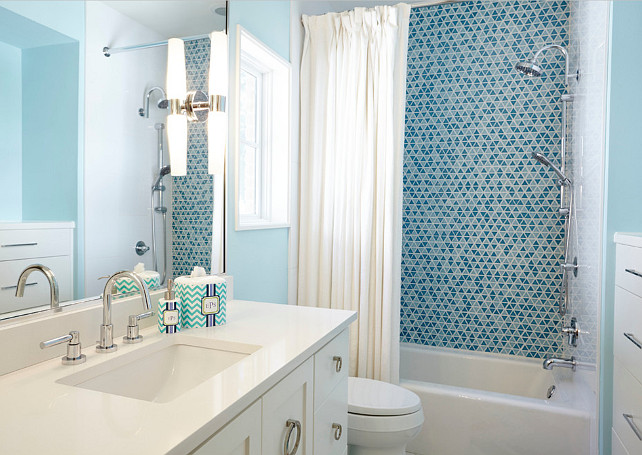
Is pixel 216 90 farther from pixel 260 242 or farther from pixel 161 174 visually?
pixel 260 242

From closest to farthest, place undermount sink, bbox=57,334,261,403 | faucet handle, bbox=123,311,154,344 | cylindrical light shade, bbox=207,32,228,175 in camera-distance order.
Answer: undermount sink, bbox=57,334,261,403
faucet handle, bbox=123,311,154,344
cylindrical light shade, bbox=207,32,228,175

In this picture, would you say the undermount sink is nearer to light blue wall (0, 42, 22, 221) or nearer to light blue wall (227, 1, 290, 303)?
light blue wall (0, 42, 22, 221)

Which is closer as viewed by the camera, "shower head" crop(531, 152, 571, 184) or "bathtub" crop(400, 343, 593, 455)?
"bathtub" crop(400, 343, 593, 455)

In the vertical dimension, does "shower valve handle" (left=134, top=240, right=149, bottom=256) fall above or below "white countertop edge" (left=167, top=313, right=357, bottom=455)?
above

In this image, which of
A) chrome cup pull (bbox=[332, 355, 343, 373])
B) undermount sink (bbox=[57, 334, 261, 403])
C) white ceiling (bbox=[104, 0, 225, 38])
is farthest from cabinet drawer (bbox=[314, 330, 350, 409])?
white ceiling (bbox=[104, 0, 225, 38])

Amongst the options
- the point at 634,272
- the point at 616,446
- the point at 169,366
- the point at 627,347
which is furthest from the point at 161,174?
the point at 616,446

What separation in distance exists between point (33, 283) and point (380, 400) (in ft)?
Answer: 4.74

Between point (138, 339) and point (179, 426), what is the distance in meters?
0.55

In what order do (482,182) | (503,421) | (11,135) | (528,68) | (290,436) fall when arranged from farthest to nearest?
(482,182) < (528,68) < (503,421) < (290,436) < (11,135)

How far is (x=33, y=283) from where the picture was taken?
105cm

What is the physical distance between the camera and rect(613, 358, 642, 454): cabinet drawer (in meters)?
1.42

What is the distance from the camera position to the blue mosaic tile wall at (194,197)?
153 centimetres

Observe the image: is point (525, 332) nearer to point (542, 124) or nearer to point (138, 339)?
point (542, 124)

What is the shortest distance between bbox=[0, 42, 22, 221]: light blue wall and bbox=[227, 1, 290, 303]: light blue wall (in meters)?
0.92
